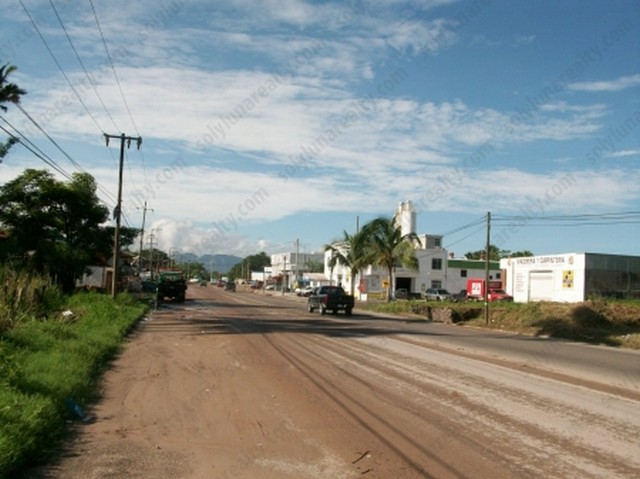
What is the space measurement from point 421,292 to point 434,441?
67.6 metres

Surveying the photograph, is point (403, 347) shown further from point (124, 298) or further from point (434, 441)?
point (124, 298)

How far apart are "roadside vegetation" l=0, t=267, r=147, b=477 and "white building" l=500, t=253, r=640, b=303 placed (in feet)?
128

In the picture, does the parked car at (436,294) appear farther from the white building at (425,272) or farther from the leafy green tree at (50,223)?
the leafy green tree at (50,223)

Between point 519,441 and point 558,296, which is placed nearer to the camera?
point 519,441

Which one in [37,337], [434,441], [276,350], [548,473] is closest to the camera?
[548,473]

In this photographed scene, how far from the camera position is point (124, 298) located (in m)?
33.2

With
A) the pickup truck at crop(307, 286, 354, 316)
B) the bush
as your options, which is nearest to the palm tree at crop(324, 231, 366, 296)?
the pickup truck at crop(307, 286, 354, 316)

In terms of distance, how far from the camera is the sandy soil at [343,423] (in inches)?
246

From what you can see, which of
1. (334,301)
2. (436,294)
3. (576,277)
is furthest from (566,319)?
(436,294)

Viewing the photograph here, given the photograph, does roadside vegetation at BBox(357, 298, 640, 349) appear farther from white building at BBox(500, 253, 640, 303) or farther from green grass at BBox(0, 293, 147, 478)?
green grass at BBox(0, 293, 147, 478)

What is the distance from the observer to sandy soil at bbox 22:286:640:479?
246 inches

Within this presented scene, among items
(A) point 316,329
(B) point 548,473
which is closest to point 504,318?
(A) point 316,329

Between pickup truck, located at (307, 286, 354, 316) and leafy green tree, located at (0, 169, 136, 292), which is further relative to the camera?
pickup truck, located at (307, 286, 354, 316)

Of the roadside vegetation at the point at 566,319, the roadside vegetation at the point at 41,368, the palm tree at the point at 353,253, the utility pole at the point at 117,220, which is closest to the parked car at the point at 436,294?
the palm tree at the point at 353,253
